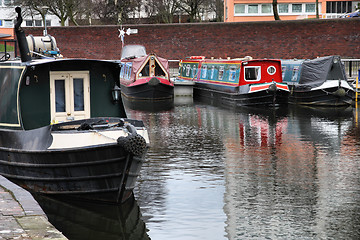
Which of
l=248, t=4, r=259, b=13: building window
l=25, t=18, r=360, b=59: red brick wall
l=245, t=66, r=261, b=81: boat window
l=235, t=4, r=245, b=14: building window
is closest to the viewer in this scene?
l=245, t=66, r=261, b=81: boat window

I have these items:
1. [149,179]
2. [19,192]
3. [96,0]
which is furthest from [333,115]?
[96,0]

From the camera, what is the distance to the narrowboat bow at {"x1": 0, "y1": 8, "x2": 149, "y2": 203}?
29.0ft

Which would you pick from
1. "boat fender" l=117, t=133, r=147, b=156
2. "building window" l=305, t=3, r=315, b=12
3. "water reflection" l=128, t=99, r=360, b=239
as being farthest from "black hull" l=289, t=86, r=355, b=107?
"building window" l=305, t=3, r=315, b=12

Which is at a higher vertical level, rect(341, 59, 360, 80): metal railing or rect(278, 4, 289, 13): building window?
rect(278, 4, 289, 13): building window

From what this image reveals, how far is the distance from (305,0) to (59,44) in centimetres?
2831

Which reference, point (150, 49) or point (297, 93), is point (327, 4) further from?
point (297, 93)

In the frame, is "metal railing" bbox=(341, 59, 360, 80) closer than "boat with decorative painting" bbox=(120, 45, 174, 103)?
No

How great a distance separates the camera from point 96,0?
5847 cm

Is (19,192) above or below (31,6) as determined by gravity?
below

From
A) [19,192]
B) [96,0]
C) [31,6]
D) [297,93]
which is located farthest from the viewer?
[96,0]

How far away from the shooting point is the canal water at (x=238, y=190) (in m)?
8.17

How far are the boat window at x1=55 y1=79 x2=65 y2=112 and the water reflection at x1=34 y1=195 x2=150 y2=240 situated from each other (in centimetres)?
168

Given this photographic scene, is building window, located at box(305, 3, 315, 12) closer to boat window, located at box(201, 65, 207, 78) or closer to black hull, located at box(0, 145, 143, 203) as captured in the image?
boat window, located at box(201, 65, 207, 78)

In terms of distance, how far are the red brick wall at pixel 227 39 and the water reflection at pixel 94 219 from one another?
32.0 metres
